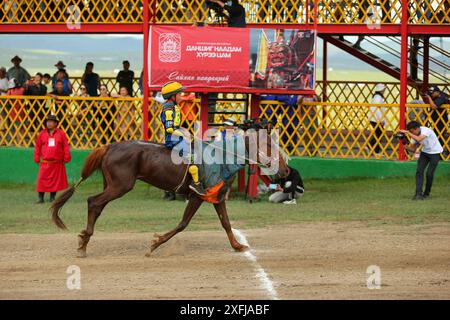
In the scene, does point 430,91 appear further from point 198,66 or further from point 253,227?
point 253,227

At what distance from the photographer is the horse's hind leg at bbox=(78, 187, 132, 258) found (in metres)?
15.2

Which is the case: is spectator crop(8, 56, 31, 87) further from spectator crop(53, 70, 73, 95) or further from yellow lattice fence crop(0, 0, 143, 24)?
yellow lattice fence crop(0, 0, 143, 24)

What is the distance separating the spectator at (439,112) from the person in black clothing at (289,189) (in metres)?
4.04

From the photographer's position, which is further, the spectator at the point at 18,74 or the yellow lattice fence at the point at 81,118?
the spectator at the point at 18,74

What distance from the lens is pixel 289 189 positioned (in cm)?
2095

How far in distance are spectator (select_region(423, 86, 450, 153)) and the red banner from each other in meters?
4.60

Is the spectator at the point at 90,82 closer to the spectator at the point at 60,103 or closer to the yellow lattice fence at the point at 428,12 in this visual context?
the spectator at the point at 60,103

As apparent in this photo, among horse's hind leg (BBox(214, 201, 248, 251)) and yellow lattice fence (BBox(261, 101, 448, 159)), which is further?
yellow lattice fence (BBox(261, 101, 448, 159))

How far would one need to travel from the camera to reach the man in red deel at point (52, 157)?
848 inches

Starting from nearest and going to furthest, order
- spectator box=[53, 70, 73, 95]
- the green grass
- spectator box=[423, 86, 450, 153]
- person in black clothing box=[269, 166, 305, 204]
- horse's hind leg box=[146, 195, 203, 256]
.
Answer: horse's hind leg box=[146, 195, 203, 256], the green grass, person in black clothing box=[269, 166, 305, 204], spectator box=[423, 86, 450, 153], spectator box=[53, 70, 73, 95]

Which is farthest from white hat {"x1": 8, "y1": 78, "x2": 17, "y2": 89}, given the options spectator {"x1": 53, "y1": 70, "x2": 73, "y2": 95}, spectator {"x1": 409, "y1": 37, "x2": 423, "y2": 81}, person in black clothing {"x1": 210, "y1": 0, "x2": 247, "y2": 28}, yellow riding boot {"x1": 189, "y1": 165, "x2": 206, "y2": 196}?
yellow riding boot {"x1": 189, "y1": 165, "x2": 206, "y2": 196}

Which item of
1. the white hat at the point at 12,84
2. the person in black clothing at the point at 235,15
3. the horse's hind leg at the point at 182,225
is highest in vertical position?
the person in black clothing at the point at 235,15

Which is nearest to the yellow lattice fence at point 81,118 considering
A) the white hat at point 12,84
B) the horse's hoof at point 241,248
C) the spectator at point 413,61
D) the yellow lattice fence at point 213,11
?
the white hat at point 12,84

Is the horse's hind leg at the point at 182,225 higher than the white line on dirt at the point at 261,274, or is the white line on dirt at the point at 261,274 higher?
the horse's hind leg at the point at 182,225
